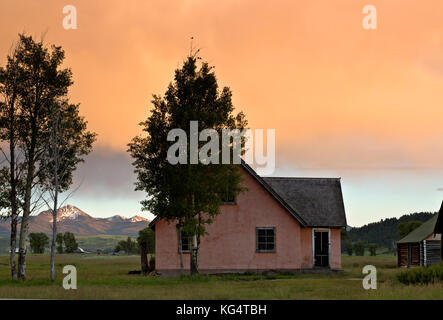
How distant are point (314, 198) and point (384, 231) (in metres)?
134

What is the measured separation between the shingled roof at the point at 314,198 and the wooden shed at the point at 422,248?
13.7 metres

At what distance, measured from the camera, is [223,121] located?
3544cm

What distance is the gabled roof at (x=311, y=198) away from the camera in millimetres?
39312

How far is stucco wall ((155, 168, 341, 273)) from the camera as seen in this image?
38562 mm

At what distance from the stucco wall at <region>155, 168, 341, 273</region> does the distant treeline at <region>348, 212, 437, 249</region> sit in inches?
4793

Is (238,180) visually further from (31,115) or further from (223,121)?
(31,115)

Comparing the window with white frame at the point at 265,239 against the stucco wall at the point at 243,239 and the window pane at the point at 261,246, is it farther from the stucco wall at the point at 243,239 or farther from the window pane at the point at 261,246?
the stucco wall at the point at 243,239

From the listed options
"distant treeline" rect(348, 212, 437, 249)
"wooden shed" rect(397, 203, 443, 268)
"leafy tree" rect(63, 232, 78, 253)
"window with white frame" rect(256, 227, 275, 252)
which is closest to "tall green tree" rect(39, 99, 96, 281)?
"window with white frame" rect(256, 227, 275, 252)

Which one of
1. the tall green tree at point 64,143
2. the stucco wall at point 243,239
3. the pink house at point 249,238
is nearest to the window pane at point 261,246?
the pink house at point 249,238

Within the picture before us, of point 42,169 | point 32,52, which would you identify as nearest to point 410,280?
point 42,169

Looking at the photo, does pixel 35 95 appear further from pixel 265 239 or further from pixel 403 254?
pixel 403 254

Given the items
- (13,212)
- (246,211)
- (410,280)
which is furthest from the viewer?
(246,211)
